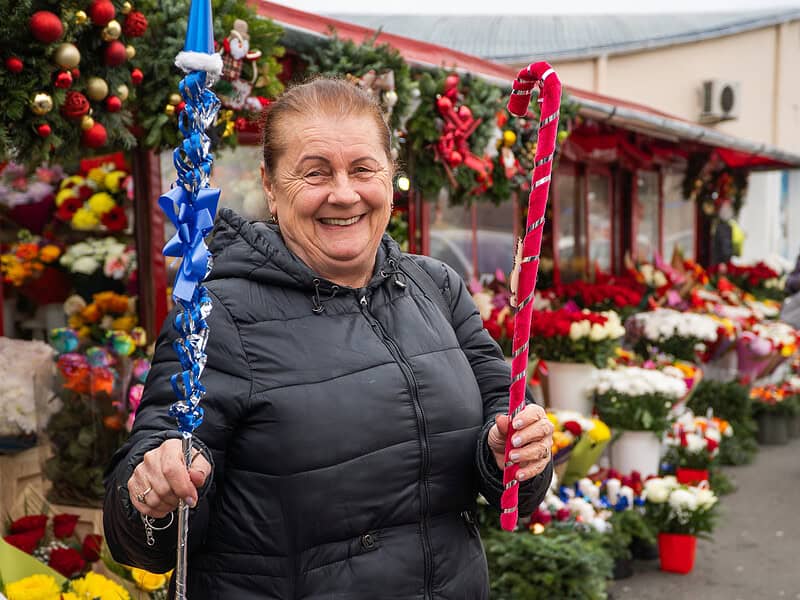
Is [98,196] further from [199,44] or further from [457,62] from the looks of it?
[199,44]

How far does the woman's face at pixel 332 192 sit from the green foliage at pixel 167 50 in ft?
3.74

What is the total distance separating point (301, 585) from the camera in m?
1.53

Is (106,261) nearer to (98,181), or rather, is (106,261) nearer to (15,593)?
(98,181)

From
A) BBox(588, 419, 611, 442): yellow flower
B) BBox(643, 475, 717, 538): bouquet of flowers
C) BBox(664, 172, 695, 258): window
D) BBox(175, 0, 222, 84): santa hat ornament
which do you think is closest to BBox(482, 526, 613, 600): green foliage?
BBox(588, 419, 611, 442): yellow flower

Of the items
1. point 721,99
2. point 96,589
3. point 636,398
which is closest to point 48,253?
point 96,589

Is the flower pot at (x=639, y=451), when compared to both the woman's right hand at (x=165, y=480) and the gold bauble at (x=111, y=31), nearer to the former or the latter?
the gold bauble at (x=111, y=31)

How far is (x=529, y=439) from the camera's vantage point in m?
1.54

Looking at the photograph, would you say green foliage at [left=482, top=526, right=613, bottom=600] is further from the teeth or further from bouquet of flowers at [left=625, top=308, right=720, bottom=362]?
bouquet of flowers at [left=625, top=308, right=720, bottom=362]

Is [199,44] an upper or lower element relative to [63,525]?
upper

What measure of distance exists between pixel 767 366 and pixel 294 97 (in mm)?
7395

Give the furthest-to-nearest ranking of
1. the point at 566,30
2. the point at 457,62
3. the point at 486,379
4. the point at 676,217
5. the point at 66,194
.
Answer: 1. the point at 566,30
2. the point at 676,217
3. the point at 457,62
4. the point at 66,194
5. the point at 486,379

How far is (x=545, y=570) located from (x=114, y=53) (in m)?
2.57

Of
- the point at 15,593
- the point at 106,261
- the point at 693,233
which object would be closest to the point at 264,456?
the point at 15,593

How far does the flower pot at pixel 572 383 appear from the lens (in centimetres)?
527
